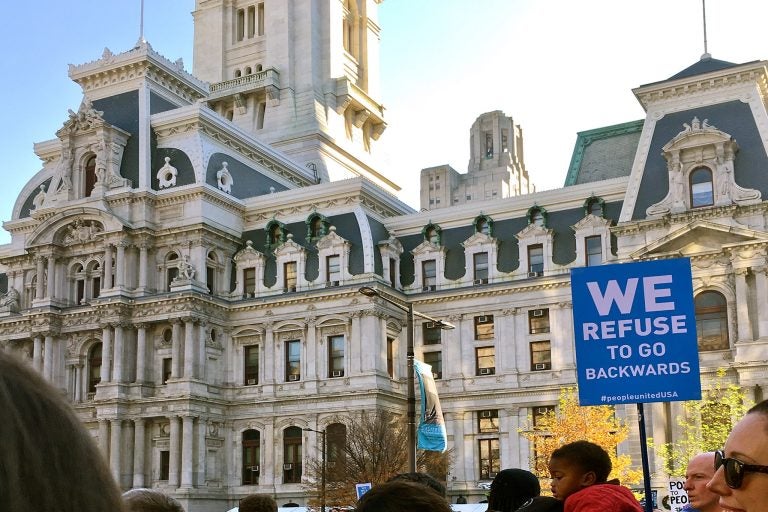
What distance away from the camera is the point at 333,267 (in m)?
58.4

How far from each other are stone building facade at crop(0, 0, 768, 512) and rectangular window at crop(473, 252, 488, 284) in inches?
4.8

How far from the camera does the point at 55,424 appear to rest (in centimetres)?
202

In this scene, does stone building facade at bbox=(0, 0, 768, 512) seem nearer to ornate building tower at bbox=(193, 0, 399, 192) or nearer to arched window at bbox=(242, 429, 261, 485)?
arched window at bbox=(242, 429, 261, 485)

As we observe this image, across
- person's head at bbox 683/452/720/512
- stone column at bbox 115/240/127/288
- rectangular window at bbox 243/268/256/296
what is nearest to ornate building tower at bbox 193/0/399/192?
rectangular window at bbox 243/268/256/296

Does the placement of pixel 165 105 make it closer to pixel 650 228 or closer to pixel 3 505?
pixel 650 228

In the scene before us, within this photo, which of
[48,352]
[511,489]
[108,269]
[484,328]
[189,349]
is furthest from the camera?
[48,352]

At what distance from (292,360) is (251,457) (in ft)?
18.6

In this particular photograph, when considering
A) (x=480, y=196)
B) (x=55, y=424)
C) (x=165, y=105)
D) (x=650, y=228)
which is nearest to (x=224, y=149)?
(x=165, y=105)

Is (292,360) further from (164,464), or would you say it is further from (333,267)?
(164,464)

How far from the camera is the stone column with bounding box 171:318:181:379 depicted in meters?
56.9

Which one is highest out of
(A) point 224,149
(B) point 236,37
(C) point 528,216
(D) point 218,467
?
(B) point 236,37

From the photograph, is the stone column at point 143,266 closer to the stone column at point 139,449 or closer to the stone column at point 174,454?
the stone column at point 139,449

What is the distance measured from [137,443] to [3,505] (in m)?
57.4

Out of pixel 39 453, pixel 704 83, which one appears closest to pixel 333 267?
pixel 704 83
